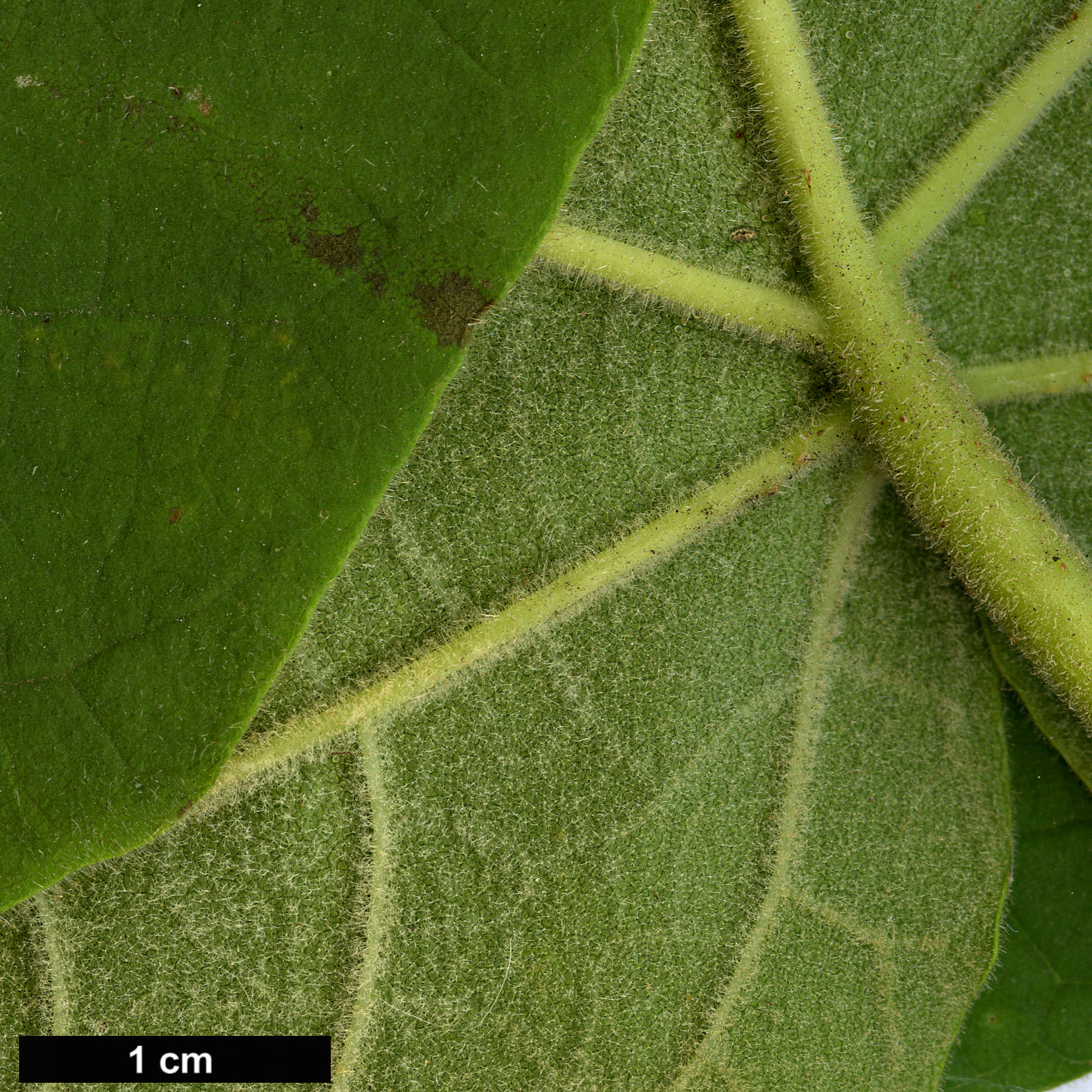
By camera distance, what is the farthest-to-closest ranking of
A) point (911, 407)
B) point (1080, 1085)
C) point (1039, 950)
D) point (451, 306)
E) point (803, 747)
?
1. point (1080, 1085)
2. point (1039, 950)
3. point (803, 747)
4. point (911, 407)
5. point (451, 306)

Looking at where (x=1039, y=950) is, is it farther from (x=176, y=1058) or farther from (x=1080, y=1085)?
(x=176, y=1058)

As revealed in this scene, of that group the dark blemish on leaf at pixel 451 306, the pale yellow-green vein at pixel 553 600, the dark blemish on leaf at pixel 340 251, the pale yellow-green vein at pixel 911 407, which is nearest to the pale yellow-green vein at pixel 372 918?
the pale yellow-green vein at pixel 553 600

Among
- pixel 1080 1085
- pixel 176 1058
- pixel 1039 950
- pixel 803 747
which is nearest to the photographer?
pixel 176 1058

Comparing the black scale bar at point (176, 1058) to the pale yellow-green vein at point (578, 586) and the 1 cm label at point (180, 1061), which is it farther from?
the pale yellow-green vein at point (578, 586)

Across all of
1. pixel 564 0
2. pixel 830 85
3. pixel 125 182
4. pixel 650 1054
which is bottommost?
pixel 650 1054

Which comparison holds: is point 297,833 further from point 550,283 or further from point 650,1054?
point 550,283

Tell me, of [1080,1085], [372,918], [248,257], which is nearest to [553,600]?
[372,918]

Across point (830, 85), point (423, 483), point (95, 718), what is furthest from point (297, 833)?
point (830, 85)
